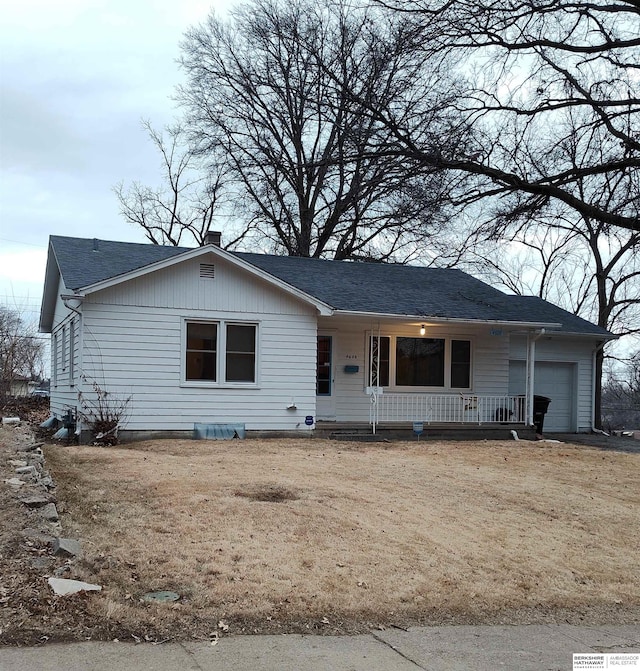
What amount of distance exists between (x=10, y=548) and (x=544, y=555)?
16.0 ft

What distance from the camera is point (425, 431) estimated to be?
17.2 metres

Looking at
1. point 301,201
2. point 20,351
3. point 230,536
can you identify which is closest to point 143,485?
point 230,536

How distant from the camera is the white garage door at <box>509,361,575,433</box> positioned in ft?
69.8

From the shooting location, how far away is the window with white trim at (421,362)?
1827 cm

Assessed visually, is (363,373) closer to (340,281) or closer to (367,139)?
(340,281)

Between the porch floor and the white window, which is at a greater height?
the white window

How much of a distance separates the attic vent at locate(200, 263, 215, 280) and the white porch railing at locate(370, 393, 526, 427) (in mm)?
4767

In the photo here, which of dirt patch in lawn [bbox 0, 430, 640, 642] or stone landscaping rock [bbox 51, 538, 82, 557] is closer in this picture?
dirt patch in lawn [bbox 0, 430, 640, 642]

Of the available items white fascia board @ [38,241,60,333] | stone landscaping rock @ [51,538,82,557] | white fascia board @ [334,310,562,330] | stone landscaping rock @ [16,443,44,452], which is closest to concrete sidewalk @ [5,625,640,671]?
stone landscaping rock @ [51,538,82,557]

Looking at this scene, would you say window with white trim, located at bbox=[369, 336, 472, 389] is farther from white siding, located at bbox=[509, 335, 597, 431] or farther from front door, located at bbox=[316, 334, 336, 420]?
white siding, located at bbox=[509, 335, 597, 431]

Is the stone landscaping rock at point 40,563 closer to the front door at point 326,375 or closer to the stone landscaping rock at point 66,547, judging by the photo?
the stone landscaping rock at point 66,547

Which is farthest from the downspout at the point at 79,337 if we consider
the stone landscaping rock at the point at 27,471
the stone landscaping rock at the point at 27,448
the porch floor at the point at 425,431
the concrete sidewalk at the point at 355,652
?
the concrete sidewalk at the point at 355,652

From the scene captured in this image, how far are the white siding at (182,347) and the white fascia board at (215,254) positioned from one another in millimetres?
273

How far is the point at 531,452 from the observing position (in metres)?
15.1
